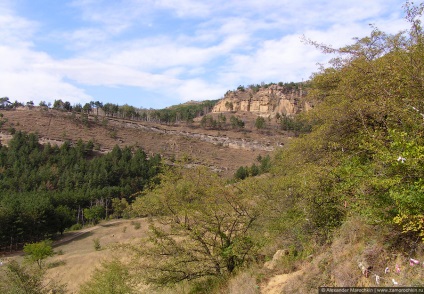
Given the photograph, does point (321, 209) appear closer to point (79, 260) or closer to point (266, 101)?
point (79, 260)

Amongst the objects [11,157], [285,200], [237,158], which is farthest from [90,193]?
[285,200]

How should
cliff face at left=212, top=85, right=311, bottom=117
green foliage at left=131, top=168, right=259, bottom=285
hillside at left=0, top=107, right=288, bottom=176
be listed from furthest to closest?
cliff face at left=212, top=85, right=311, bottom=117 < hillside at left=0, top=107, right=288, bottom=176 < green foliage at left=131, top=168, right=259, bottom=285

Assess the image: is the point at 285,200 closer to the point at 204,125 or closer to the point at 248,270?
the point at 248,270

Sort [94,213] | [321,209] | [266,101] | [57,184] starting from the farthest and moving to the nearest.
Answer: [266,101] < [57,184] < [94,213] < [321,209]

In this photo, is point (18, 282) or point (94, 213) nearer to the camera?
point (18, 282)

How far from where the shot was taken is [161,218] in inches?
429

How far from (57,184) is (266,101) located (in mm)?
105006

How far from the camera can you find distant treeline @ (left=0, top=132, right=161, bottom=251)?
165 ft

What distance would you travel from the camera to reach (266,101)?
153 metres

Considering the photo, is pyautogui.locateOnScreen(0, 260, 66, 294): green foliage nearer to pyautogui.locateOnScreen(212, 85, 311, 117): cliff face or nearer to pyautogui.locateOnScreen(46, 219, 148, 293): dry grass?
pyautogui.locateOnScreen(46, 219, 148, 293): dry grass

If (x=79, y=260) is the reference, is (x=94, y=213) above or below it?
below

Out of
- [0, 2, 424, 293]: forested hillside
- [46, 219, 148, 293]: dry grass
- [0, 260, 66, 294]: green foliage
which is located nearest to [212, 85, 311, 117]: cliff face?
[46, 219, 148, 293]: dry grass

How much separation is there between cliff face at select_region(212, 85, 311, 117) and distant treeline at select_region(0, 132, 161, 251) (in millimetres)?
78523

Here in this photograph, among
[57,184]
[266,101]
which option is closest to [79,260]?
[57,184]
